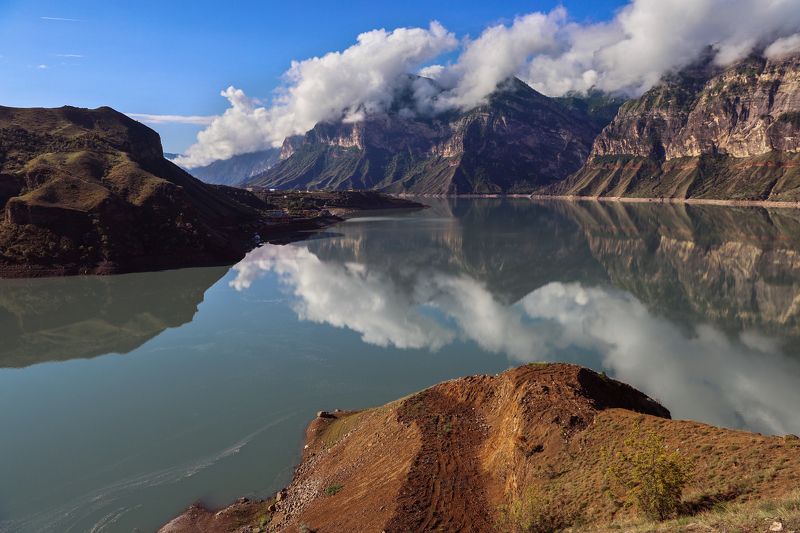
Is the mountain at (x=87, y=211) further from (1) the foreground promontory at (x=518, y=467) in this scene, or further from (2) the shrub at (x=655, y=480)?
(2) the shrub at (x=655, y=480)

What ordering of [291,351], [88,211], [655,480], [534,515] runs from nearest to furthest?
[655,480] → [534,515] → [291,351] → [88,211]

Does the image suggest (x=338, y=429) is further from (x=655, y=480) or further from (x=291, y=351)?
(x=655, y=480)

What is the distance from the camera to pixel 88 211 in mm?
95125

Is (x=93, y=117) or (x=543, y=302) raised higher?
(x=93, y=117)

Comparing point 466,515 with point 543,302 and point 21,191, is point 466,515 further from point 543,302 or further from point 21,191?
point 21,191

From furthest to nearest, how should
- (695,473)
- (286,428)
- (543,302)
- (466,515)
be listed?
1. (543,302)
2. (286,428)
3. (466,515)
4. (695,473)

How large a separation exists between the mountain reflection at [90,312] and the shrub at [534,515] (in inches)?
1965

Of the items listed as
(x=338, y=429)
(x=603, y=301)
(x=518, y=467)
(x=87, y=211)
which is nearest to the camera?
(x=518, y=467)

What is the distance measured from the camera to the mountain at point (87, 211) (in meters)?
90.2

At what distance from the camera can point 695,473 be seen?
615 inches

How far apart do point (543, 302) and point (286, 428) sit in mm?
43426

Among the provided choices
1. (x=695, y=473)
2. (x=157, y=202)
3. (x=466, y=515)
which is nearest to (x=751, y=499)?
(x=695, y=473)

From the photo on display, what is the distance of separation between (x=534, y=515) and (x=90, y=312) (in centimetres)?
7168

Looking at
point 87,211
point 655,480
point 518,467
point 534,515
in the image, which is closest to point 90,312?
point 87,211
